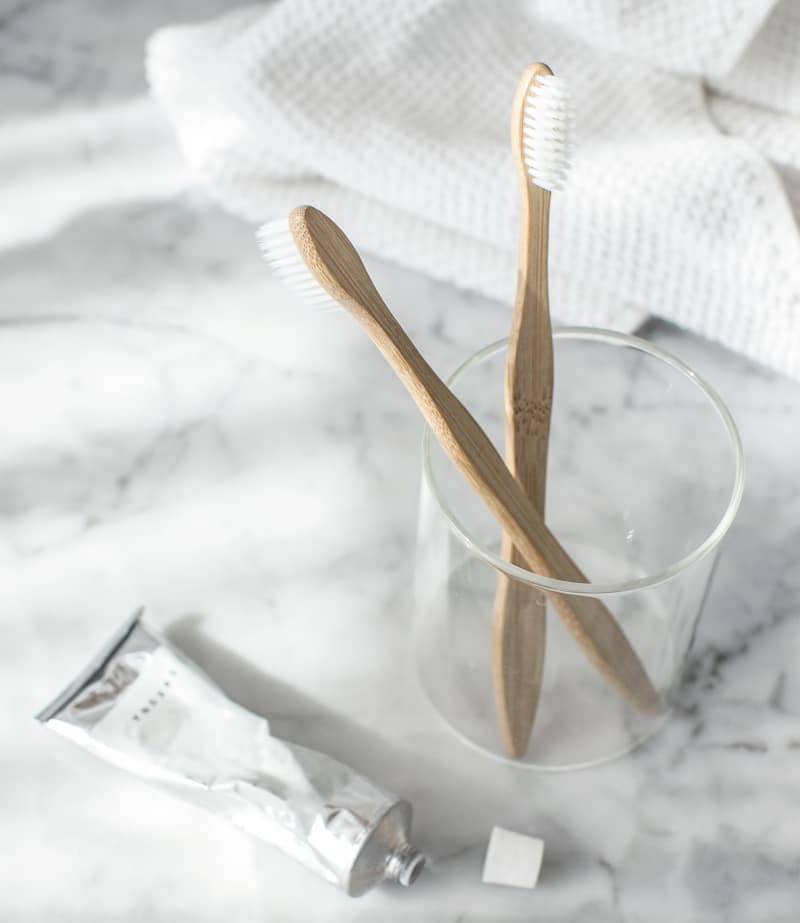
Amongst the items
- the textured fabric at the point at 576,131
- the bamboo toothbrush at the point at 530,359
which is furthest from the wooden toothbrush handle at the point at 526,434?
→ the textured fabric at the point at 576,131

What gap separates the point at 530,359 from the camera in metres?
0.46

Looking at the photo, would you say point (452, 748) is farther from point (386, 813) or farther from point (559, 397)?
point (559, 397)

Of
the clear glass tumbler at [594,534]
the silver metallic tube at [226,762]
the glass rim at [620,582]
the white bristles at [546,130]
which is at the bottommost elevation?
the silver metallic tube at [226,762]

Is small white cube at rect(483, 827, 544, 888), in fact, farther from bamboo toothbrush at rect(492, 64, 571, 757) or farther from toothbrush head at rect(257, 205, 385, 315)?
toothbrush head at rect(257, 205, 385, 315)

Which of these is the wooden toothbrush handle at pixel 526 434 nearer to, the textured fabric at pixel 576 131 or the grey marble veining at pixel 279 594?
the grey marble veining at pixel 279 594

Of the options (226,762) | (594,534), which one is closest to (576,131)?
(594,534)

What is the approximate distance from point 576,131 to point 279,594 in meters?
0.30

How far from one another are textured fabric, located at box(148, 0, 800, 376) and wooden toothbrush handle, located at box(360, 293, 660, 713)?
225mm

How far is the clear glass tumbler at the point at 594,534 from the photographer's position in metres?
0.54

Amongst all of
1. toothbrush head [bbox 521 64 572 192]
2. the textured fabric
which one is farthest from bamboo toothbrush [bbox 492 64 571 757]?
the textured fabric

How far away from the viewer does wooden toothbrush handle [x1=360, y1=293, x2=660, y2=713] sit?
43 centimetres

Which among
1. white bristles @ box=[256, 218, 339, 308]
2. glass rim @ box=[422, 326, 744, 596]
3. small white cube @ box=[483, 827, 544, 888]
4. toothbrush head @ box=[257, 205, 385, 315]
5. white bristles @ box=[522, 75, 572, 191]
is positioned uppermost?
white bristles @ box=[522, 75, 572, 191]

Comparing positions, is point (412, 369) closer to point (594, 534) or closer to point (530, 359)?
point (530, 359)

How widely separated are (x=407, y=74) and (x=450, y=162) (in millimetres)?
61
